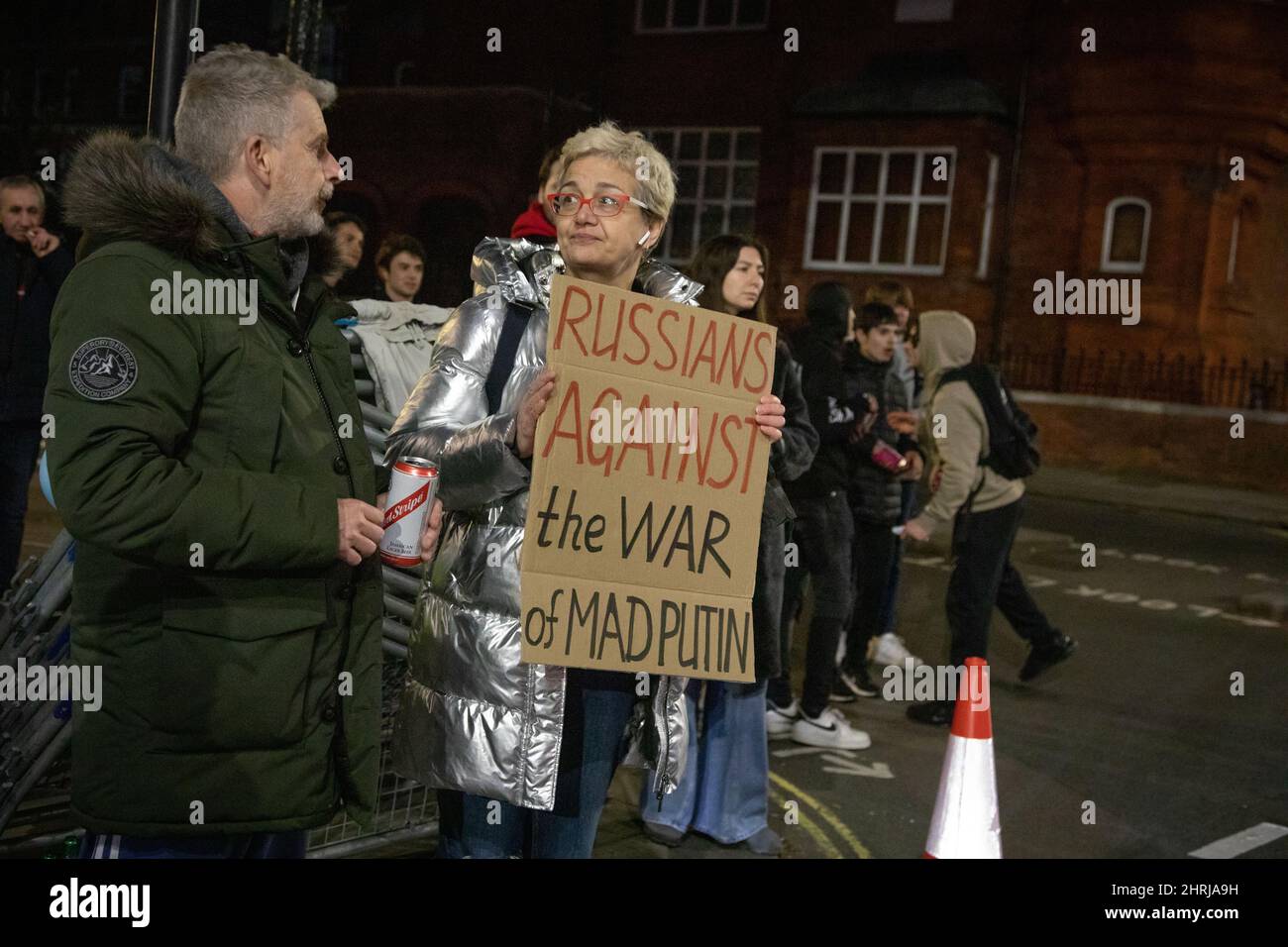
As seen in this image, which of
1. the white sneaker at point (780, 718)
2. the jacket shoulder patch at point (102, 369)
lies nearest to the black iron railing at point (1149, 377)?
the white sneaker at point (780, 718)

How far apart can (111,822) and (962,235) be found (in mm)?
23345

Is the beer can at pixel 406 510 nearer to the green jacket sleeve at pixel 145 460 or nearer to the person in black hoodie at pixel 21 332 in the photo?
the green jacket sleeve at pixel 145 460

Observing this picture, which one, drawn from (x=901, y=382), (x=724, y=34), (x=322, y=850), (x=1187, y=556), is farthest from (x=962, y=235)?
(x=322, y=850)

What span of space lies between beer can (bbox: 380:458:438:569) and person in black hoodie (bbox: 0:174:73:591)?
193 inches

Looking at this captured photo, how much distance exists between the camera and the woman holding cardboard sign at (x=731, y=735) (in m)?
4.77

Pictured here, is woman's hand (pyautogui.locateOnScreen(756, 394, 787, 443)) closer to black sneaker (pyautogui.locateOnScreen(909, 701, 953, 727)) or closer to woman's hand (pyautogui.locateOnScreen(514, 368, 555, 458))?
woman's hand (pyautogui.locateOnScreen(514, 368, 555, 458))

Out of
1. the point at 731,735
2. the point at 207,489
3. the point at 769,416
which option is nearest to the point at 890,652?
the point at 731,735

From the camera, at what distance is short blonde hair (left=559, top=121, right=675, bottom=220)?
125 inches

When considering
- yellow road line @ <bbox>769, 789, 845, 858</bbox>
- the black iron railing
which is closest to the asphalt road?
yellow road line @ <bbox>769, 789, 845, 858</bbox>

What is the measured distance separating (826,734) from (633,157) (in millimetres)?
3620

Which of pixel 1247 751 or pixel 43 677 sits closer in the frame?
pixel 43 677

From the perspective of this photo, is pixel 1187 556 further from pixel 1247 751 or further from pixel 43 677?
pixel 43 677

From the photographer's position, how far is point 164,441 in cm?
225

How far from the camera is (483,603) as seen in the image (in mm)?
2984
